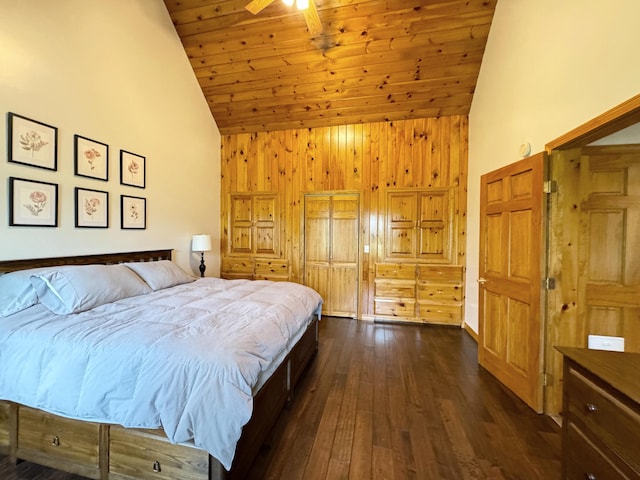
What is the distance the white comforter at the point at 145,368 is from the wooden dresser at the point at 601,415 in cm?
143

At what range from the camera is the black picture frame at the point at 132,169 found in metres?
3.00

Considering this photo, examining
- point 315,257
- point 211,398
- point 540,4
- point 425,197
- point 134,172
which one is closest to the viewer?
point 211,398

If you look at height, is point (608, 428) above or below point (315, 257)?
below

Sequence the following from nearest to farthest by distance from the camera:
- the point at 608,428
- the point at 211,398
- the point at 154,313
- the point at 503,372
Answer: the point at 608,428 → the point at 211,398 → the point at 154,313 → the point at 503,372

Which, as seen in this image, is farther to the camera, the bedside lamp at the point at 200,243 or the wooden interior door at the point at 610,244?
the bedside lamp at the point at 200,243

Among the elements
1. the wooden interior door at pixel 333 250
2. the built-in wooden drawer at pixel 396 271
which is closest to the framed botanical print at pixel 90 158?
the wooden interior door at pixel 333 250

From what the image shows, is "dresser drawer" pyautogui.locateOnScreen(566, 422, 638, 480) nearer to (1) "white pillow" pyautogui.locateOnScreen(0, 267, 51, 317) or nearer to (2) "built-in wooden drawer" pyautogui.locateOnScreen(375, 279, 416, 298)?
(2) "built-in wooden drawer" pyautogui.locateOnScreen(375, 279, 416, 298)

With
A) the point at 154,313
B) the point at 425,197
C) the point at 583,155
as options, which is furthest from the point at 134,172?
the point at 583,155

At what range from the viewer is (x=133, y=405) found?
1283 millimetres

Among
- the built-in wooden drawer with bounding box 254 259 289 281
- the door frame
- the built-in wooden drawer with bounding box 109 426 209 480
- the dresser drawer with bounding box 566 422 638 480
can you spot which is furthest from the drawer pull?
the built-in wooden drawer with bounding box 254 259 289 281

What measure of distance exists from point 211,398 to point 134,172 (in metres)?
2.97

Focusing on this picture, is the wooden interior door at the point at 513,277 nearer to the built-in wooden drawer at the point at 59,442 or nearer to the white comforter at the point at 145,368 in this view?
the white comforter at the point at 145,368

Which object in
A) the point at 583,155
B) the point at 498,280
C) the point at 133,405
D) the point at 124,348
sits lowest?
the point at 133,405

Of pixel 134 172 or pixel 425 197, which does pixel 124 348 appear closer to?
pixel 134 172
